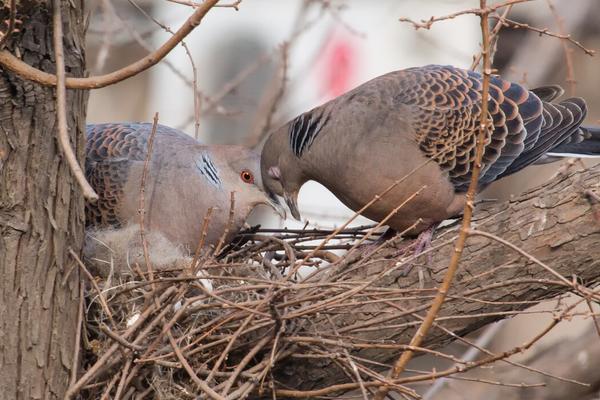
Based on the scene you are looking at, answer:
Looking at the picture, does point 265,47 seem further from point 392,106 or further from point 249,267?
point 249,267

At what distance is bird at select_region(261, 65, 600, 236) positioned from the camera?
14.2 feet

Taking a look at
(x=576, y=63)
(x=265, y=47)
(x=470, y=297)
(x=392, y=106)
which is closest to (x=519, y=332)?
(x=576, y=63)

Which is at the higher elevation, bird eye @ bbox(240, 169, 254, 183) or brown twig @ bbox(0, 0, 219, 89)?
brown twig @ bbox(0, 0, 219, 89)

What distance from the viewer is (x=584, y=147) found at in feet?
15.4

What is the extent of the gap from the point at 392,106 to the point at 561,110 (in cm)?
85

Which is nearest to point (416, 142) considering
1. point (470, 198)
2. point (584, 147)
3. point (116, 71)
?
point (584, 147)

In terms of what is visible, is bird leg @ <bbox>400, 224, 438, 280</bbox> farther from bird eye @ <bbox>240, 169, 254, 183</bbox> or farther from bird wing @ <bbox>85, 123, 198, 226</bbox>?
bird wing @ <bbox>85, 123, 198, 226</bbox>

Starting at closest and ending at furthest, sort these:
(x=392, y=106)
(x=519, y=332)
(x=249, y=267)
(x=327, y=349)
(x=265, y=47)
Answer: (x=327, y=349) < (x=249, y=267) < (x=392, y=106) < (x=519, y=332) < (x=265, y=47)

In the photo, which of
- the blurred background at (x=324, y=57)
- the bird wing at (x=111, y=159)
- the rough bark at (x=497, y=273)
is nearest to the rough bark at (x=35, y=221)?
the rough bark at (x=497, y=273)

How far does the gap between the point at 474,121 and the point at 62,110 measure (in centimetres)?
232

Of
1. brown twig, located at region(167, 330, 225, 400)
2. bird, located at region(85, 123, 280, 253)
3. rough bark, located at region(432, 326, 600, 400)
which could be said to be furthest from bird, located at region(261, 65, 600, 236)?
brown twig, located at region(167, 330, 225, 400)

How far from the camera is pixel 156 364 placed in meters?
3.22

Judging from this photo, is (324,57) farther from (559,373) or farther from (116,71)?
(116,71)

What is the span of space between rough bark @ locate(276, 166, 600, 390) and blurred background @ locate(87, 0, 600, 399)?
11.5 ft
